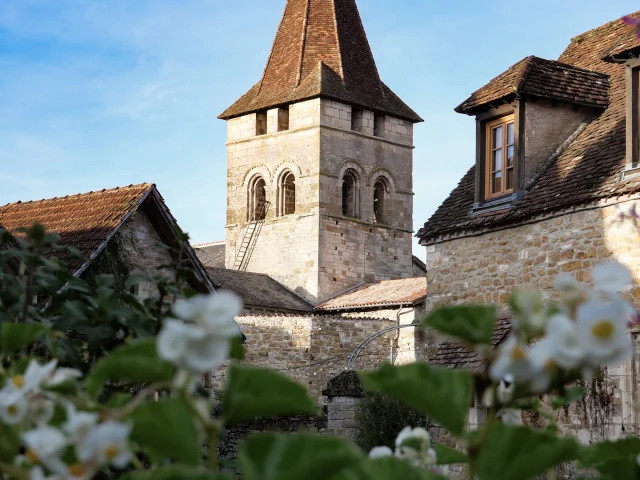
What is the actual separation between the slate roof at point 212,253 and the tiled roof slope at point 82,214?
25.2 metres

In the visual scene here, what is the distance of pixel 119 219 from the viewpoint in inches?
652

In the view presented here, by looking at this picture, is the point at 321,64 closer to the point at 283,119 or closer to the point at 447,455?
the point at 283,119

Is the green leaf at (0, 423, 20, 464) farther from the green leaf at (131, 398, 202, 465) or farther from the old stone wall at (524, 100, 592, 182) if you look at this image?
the old stone wall at (524, 100, 592, 182)

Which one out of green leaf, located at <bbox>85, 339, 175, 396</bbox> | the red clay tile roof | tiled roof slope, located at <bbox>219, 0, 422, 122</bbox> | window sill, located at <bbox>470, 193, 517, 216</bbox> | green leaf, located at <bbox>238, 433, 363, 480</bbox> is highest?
tiled roof slope, located at <bbox>219, 0, 422, 122</bbox>

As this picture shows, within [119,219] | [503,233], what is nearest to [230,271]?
[119,219]

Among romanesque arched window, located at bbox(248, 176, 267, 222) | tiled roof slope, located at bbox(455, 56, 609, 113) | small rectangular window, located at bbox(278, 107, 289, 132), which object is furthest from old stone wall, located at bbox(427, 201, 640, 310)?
romanesque arched window, located at bbox(248, 176, 267, 222)

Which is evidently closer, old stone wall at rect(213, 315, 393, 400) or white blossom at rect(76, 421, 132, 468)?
white blossom at rect(76, 421, 132, 468)

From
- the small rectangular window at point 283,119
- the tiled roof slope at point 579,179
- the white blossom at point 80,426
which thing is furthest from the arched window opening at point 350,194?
the white blossom at point 80,426

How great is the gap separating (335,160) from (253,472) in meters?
38.7

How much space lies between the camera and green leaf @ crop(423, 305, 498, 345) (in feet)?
5.36

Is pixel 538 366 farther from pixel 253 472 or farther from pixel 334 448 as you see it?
pixel 253 472

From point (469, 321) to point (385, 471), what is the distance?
27 centimetres

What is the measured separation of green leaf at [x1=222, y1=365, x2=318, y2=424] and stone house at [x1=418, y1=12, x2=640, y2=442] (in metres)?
10.4

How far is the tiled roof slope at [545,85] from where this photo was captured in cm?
1359
